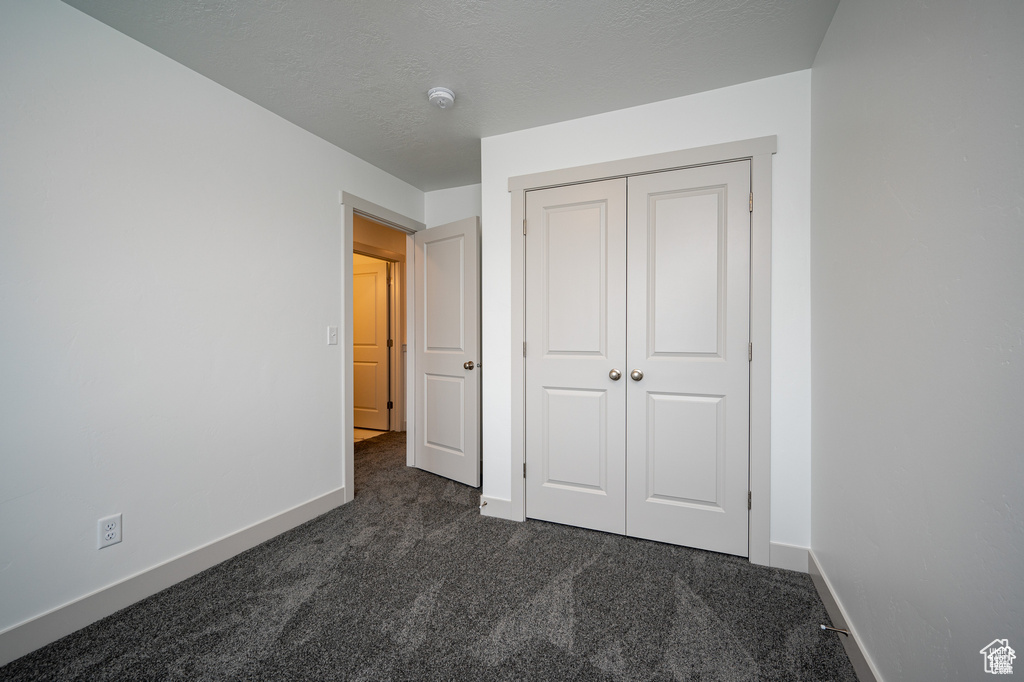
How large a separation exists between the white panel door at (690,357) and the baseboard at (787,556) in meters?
0.12

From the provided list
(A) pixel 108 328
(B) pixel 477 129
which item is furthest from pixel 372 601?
(B) pixel 477 129

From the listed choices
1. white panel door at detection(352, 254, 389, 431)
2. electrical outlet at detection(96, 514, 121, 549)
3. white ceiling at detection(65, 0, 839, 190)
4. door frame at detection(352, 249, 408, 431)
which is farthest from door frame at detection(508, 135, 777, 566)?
white panel door at detection(352, 254, 389, 431)

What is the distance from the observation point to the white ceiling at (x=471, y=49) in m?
1.63

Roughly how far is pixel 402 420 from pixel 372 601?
3.30 m

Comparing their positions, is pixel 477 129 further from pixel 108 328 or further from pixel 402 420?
pixel 402 420

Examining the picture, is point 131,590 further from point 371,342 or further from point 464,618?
point 371,342

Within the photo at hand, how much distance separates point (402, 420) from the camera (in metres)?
4.96

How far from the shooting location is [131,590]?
175 cm

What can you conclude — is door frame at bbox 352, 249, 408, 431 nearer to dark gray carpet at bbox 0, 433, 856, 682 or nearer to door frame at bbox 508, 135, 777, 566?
dark gray carpet at bbox 0, 433, 856, 682

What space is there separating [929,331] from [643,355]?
131cm

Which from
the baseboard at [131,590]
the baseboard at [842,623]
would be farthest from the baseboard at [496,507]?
the baseboard at [842,623]

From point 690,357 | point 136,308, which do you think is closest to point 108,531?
point 136,308

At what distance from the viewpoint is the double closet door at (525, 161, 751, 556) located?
6.92 feet

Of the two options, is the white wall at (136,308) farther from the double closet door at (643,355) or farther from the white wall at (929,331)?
the white wall at (929,331)
